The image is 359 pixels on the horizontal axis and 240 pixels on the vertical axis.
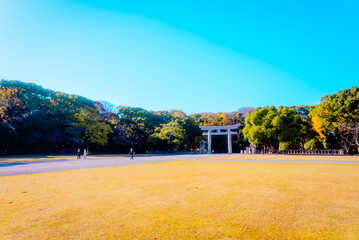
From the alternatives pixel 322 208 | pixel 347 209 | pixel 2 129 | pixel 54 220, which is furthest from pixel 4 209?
pixel 2 129

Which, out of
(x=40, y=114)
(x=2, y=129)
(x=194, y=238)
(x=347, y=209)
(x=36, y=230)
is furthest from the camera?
(x=40, y=114)

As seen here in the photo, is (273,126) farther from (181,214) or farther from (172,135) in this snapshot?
(181,214)

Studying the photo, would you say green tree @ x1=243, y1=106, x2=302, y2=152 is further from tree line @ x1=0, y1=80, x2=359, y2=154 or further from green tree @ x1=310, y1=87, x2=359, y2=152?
green tree @ x1=310, y1=87, x2=359, y2=152

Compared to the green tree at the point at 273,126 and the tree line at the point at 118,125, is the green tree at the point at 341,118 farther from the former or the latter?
the green tree at the point at 273,126

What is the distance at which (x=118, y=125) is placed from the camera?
141ft

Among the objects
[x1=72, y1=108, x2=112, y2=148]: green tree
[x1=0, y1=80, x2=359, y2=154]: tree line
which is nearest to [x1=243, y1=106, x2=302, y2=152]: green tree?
[x1=0, y1=80, x2=359, y2=154]: tree line

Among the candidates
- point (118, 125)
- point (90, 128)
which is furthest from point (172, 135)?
point (90, 128)

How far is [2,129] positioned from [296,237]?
3528 cm

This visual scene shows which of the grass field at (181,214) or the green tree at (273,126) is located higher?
the green tree at (273,126)

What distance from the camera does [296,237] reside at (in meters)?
2.70

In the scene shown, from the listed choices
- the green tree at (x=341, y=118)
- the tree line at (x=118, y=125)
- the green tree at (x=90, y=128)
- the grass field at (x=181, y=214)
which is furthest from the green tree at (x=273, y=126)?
the grass field at (x=181, y=214)

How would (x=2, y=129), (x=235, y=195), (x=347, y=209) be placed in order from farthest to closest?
(x=2, y=129) < (x=235, y=195) < (x=347, y=209)

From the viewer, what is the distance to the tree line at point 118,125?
97.5 feet

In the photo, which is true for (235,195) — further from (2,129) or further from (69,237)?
(2,129)
